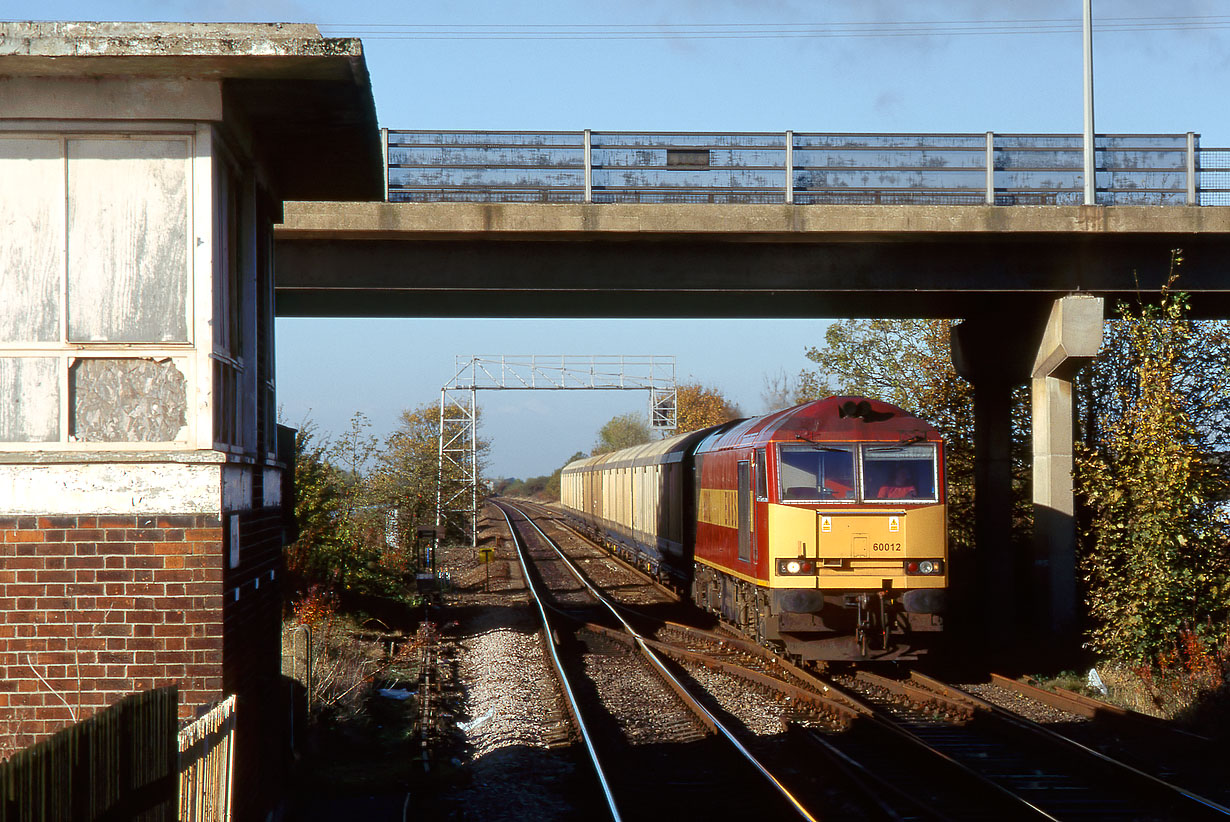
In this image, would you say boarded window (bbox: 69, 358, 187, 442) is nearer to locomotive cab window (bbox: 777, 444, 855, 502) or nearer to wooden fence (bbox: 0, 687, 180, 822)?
wooden fence (bbox: 0, 687, 180, 822)

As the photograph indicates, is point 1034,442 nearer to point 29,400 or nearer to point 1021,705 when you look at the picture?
point 1021,705

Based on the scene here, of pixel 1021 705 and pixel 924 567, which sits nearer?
pixel 1021 705

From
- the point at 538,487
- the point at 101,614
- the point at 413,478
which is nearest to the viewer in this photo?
the point at 101,614

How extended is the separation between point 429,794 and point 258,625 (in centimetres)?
203

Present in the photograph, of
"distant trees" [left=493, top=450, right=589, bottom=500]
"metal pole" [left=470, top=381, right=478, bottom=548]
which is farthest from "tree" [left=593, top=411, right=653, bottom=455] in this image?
"metal pole" [left=470, top=381, right=478, bottom=548]

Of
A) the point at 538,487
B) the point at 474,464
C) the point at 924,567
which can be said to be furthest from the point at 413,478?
the point at 538,487

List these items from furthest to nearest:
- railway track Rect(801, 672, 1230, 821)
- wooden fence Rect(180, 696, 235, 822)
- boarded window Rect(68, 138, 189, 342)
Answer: railway track Rect(801, 672, 1230, 821), boarded window Rect(68, 138, 189, 342), wooden fence Rect(180, 696, 235, 822)

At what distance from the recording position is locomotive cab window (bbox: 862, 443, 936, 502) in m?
13.0

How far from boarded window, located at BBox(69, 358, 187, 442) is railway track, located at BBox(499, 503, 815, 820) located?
4.00 m

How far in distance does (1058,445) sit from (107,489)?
44.7 ft

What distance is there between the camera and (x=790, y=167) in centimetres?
1548

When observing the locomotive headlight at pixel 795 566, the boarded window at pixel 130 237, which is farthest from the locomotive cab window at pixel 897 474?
the boarded window at pixel 130 237

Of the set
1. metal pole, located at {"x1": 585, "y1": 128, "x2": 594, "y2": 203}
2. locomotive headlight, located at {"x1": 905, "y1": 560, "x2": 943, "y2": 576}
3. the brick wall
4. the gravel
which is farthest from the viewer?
metal pole, located at {"x1": 585, "y1": 128, "x2": 594, "y2": 203}

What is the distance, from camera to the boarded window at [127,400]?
6.56 m
